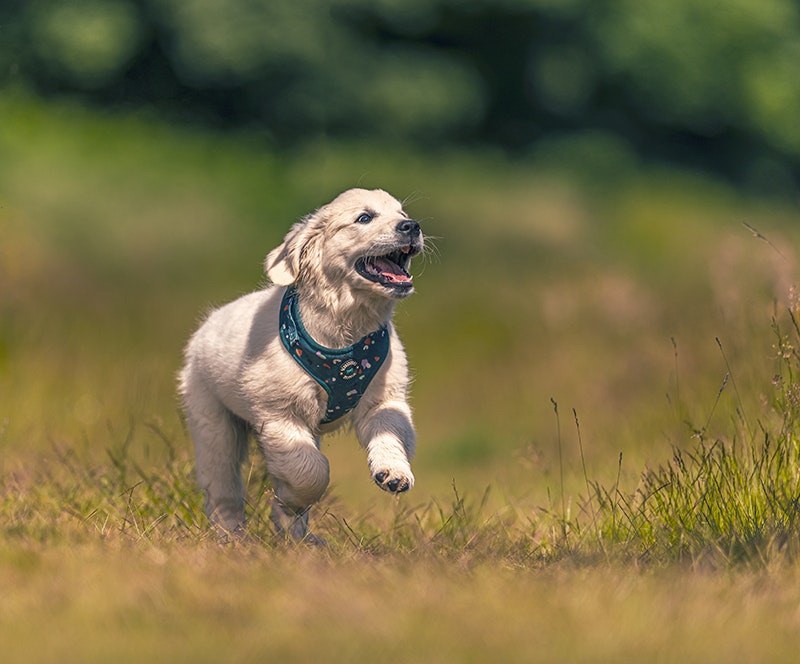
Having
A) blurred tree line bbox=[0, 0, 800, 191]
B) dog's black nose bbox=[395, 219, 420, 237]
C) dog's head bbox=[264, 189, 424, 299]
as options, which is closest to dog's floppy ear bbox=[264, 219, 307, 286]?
dog's head bbox=[264, 189, 424, 299]

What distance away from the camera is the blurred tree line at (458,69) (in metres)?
16.5

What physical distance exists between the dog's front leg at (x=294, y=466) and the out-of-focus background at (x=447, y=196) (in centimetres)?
125

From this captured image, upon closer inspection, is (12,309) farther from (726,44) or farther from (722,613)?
A: (726,44)

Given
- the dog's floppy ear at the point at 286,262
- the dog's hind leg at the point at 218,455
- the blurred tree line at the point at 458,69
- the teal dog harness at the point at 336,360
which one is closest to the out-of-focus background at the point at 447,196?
the blurred tree line at the point at 458,69

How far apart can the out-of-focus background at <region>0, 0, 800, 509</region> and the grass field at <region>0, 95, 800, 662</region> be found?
0.05m

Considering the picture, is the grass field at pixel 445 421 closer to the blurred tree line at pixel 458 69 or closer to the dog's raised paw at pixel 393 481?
the dog's raised paw at pixel 393 481

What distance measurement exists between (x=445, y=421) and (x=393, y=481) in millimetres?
5176

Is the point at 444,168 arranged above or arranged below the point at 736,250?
below

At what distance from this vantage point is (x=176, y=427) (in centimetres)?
667

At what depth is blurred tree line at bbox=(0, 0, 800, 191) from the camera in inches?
648

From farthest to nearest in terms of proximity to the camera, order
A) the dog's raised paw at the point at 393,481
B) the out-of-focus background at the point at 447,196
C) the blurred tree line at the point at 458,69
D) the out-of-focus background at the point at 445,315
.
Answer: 1. the blurred tree line at the point at 458,69
2. the out-of-focus background at the point at 447,196
3. the dog's raised paw at the point at 393,481
4. the out-of-focus background at the point at 445,315

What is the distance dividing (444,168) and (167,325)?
7431mm

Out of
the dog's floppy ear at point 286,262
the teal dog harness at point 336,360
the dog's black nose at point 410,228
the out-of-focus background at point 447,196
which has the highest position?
the dog's black nose at point 410,228

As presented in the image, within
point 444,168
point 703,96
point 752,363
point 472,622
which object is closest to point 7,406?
point 752,363
